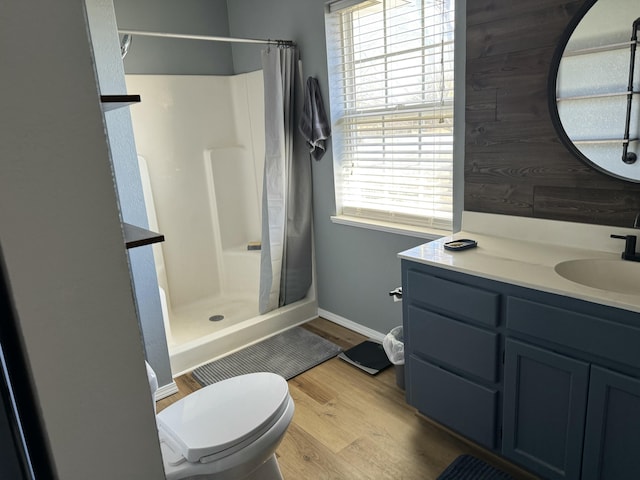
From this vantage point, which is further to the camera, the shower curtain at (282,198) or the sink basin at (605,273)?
the shower curtain at (282,198)

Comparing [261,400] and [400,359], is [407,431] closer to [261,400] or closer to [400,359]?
[400,359]

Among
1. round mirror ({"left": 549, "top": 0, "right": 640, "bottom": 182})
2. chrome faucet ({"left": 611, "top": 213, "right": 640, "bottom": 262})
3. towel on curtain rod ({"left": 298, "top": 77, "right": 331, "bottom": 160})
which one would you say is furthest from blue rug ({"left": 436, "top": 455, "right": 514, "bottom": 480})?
towel on curtain rod ({"left": 298, "top": 77, "right": 331, "bottom": 160})

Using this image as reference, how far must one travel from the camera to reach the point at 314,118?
2840mm

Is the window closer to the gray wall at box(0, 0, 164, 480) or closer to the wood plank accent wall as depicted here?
the wood plank accent wall

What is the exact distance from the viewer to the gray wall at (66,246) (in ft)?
1.79

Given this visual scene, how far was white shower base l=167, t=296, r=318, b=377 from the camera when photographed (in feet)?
9.00

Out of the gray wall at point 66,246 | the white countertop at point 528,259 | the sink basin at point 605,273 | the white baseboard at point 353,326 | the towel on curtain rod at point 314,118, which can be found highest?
the towel on curtain rod at point 314,118

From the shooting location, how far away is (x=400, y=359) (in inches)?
90.6

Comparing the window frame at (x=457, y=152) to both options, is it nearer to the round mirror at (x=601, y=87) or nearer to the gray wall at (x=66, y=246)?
the round mirror at (x=601, y=87)

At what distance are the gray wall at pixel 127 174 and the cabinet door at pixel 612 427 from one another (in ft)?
5.84

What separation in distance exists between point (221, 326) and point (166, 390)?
783mm

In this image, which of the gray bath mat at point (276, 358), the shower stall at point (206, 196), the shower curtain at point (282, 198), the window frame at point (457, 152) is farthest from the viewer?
the shower stall at point (206, 196)

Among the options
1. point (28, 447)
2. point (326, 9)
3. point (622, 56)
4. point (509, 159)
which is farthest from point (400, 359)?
point (326, 9)

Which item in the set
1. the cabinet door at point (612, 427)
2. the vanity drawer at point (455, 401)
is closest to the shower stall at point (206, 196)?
the vanity drawer at point (455, 401)
